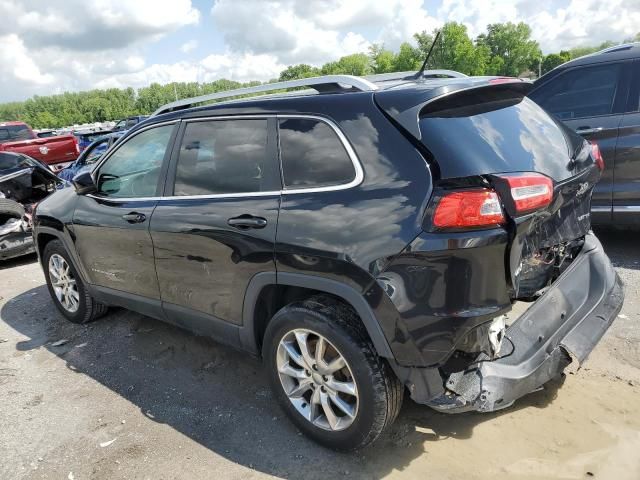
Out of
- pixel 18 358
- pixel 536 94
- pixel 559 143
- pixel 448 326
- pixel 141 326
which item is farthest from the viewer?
pixel 536 94

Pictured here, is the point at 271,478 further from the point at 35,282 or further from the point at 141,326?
the point at 35,282

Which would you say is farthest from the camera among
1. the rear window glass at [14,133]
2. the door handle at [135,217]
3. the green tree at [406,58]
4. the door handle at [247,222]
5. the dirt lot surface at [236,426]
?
the green tree at [406,58]

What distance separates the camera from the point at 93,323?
15.7 ft

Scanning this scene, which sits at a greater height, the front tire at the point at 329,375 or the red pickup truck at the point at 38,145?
the red pickup truck at the point at 38,145

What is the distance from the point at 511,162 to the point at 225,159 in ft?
5.26

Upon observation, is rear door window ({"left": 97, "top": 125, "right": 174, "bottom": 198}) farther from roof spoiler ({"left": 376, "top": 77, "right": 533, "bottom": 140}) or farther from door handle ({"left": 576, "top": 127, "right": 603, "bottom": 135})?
door handle ({"left": 576, "top": 127, "right": 603, "bottom": 135})

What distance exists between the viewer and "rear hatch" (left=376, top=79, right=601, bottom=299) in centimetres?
224

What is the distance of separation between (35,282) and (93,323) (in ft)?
6.65

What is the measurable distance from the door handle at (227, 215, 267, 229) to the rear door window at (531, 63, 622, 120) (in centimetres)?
382

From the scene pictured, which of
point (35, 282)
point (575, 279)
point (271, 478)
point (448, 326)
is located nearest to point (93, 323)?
point (35, 282)

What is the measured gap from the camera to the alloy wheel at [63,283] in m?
4.67

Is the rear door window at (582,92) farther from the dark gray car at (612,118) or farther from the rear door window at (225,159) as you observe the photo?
the rear door window at (225,159)

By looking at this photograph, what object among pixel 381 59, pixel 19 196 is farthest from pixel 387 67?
pixel 19 196

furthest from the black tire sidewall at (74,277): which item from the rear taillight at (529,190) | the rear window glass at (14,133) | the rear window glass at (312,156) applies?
the rear window glass at (14,133)
